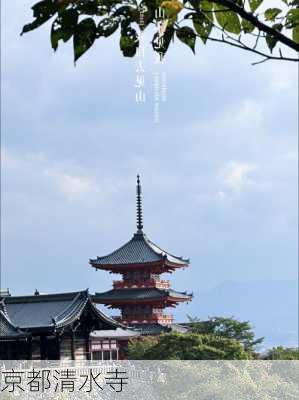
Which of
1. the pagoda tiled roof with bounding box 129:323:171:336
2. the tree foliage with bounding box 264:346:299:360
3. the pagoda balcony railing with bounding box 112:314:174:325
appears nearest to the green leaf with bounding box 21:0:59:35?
the tree foliage with bounding box 264:346:299:360

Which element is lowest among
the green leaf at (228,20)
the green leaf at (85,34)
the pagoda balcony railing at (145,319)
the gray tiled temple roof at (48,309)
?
the pagoda balcony railing at (145,319)

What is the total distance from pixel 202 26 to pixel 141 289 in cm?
3698

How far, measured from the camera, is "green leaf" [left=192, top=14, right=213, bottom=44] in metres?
1.79

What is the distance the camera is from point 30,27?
5.24 ft

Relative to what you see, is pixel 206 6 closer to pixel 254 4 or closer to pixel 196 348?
pixel 254 4

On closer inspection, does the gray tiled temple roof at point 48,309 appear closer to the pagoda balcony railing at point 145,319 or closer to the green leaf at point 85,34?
the pagoda balcony railing at point 145,319

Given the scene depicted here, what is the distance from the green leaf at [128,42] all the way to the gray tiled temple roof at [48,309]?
2570cm

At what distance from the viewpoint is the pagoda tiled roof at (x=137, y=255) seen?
3951cm

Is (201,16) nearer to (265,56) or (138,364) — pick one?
(265,56)

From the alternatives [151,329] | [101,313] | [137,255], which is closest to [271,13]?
[101,313]

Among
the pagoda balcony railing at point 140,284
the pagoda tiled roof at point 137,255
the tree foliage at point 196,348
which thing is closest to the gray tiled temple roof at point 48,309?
the tree foliage at point 196,348

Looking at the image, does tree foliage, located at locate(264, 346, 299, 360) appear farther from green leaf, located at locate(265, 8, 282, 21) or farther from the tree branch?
the tree branch

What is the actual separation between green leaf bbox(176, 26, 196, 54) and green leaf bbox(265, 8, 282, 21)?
0.19 m

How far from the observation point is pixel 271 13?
1.94m
